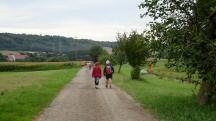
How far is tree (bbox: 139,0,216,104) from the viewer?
18438 mm

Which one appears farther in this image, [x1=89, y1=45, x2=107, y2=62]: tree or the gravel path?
[x1=89, y1=45, x2=107, y2=62]: tree

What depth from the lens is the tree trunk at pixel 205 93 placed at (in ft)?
67.2

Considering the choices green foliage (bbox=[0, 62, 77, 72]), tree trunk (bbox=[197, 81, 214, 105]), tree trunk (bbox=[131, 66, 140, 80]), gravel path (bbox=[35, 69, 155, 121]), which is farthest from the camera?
green foliage (bbox=[0, 62, 77, 72])

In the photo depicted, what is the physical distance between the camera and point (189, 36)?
19.3 meters

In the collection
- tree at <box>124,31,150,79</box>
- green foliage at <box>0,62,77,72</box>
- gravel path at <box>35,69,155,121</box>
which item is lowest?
green foliage at <box>0,62,77,72</box>

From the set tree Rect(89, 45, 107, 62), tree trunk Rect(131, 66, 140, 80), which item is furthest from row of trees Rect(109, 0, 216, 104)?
tree Rect(89, 45, 107, 62)

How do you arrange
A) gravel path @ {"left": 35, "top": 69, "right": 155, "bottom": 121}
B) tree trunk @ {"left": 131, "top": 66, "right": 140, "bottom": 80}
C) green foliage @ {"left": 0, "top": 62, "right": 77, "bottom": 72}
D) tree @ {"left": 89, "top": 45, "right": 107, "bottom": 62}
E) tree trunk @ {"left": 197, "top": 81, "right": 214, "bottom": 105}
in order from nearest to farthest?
1. gravel path @ {"left": 35, "top": 69, "right": 155, "bottom": 121}
2. tree trunk @ {"left": 197, "top": 81, "right": 214, "bottom": 105}
3. tree trunk @ {"left": 131, "top": 66, "right": 140, "bottom": 80}
4. green foliage @ {"left": 0, "top": 62, "right": 77, "bottom": 72}
5. tree @ {"left": 89, "top": 45, "right": 107, "bottom": 62}

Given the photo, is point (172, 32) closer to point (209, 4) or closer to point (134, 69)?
point (209, 4)

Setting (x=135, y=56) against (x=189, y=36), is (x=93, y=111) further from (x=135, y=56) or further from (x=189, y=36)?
(x=135, y=56)

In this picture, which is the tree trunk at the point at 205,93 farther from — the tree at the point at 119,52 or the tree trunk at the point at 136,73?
the tree at the point at 119,52

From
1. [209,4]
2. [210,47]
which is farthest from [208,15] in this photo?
[210,47]

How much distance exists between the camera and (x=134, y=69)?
Result: 4659 cm

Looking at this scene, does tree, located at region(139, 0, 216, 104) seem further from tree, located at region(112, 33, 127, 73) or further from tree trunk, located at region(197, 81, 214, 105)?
tree, located at region(112, 33, 127, 73)

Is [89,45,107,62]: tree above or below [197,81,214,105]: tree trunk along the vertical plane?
above
